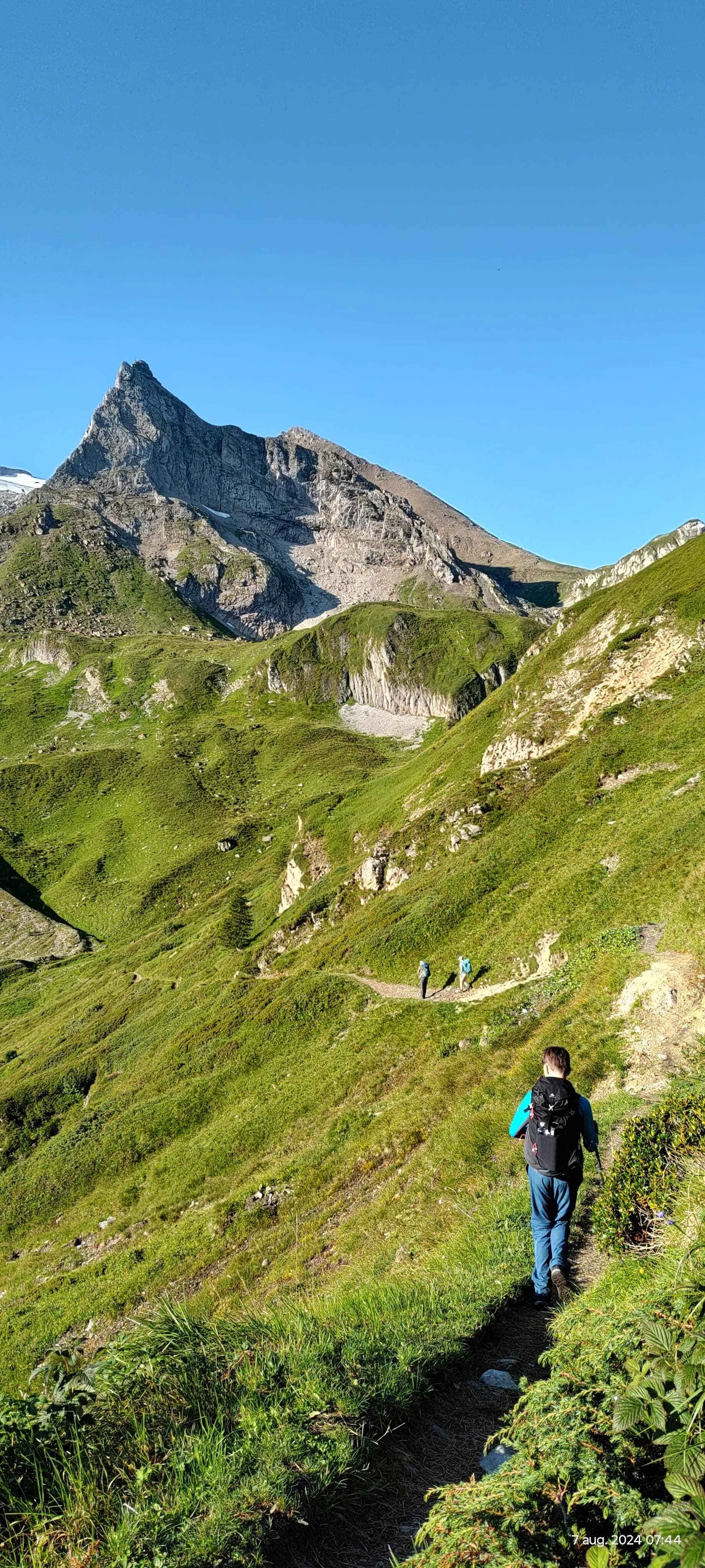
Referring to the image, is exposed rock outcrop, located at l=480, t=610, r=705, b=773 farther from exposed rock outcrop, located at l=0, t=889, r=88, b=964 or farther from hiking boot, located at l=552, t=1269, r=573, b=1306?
exposed rock outcrop, located at l=0, t=889, r=88, b=964

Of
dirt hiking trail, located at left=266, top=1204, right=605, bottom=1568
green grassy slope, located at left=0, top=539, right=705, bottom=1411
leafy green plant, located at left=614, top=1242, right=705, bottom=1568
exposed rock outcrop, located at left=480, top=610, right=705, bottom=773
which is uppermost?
exposed rock outcrop, located at left=480, top=610, right=705, bottom=773

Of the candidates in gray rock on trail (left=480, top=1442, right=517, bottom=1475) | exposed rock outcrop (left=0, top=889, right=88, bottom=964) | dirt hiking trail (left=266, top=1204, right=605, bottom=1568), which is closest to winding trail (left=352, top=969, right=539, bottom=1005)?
dirt hiking trail (left=266, top=1204, right=605, bottom=1568)

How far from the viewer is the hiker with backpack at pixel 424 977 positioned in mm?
37812

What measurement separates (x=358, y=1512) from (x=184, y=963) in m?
84.8

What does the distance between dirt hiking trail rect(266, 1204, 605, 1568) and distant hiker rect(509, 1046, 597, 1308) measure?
0.40 m

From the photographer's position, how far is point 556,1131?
9.88 m

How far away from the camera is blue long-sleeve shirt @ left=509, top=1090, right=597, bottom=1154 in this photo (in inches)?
393

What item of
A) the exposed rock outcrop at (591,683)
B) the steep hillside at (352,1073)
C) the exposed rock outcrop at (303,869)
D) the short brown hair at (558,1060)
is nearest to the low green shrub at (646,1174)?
the short brown hair at (558,1060)

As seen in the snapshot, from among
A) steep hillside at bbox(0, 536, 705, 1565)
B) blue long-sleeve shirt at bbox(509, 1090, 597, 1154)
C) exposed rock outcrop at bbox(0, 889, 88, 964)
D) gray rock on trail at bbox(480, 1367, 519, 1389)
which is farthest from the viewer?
exposed rock outcrop at bbox(0, 889, 88, 964)

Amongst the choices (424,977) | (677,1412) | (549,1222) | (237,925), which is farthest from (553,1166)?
(237,925)

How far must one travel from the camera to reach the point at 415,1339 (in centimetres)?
815

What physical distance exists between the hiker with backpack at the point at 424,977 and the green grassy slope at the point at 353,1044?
1.47 m

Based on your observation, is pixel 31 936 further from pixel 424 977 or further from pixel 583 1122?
pixel 583 1122

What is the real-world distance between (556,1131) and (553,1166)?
0.50 metres
